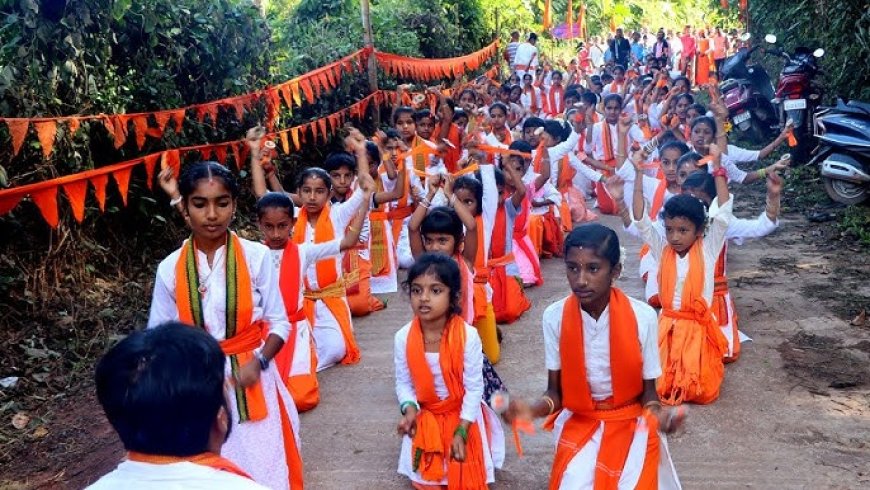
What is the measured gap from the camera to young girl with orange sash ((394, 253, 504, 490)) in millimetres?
3666

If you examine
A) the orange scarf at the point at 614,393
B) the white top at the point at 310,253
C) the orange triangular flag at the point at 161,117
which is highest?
the orange triangular flag at the point at 161,117

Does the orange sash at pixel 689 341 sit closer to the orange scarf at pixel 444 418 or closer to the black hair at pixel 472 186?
the black hair at pixel 472 186

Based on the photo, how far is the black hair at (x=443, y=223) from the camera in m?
4.70

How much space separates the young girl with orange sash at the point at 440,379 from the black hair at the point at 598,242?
0.71m

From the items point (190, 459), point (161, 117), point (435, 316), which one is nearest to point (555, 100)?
point (161, 117)

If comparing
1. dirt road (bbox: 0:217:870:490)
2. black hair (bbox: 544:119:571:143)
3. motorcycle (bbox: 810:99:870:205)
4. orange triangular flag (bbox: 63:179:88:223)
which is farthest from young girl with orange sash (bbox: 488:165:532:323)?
motorcycle (bbox: 810:99:870:205)

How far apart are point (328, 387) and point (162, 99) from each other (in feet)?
10.5

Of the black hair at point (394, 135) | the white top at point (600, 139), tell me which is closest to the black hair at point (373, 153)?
the black hair at point (394, 135)

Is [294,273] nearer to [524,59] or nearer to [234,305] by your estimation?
[234,305]

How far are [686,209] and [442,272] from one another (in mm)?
1792

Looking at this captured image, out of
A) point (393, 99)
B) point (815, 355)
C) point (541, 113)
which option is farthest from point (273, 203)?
point (541, 113)

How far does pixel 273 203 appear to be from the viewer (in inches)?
187

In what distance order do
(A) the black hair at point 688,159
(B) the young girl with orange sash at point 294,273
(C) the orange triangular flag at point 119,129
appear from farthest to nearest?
(A) the black hair at point 688,159 → (C) the orange triangular flag at point 119,129 → (B) the young girl with orange sash at point 294,273

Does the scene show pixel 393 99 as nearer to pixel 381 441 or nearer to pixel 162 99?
→ pixel 162 99
